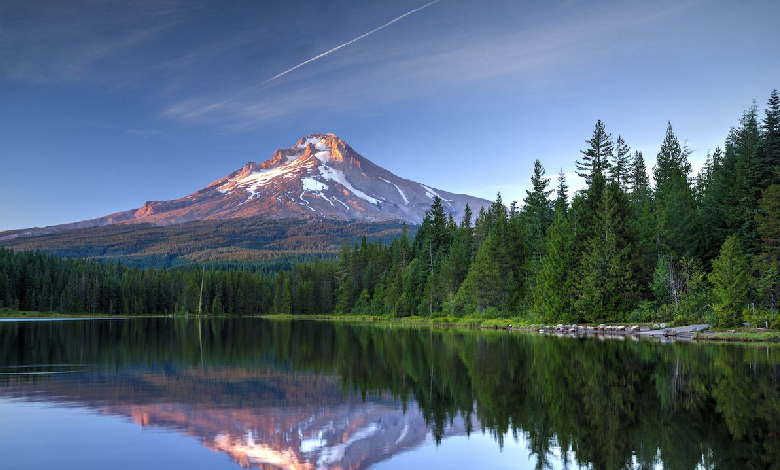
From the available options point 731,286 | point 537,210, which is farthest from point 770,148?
point 537,210

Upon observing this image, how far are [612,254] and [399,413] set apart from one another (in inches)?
2041

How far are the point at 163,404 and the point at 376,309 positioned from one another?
3928 inches

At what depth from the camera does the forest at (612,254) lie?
165 feet

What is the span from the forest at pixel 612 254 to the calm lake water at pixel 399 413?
74.1ft

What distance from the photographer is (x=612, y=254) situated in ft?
209

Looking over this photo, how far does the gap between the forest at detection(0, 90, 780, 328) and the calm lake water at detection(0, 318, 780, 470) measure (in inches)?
889

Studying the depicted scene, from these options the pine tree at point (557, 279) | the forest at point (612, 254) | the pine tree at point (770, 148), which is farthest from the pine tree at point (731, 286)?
the pine tree at point (557, 279)

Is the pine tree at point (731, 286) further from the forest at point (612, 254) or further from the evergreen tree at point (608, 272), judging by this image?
the evergreen tree at point (608, 272)

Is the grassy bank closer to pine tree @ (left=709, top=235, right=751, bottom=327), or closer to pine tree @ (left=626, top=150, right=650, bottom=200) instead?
pine tree @ (left=709, top=235, right=751, bottom=327)

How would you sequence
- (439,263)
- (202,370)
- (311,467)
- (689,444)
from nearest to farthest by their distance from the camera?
(311,467), (689,444), (202,370), (439,263)

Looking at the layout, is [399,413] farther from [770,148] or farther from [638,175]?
[638,175]

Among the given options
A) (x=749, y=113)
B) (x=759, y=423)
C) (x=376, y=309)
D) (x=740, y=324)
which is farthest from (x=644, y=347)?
(x=376, y=309)

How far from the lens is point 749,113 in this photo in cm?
7406

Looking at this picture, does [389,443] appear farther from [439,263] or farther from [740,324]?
[439,263]
